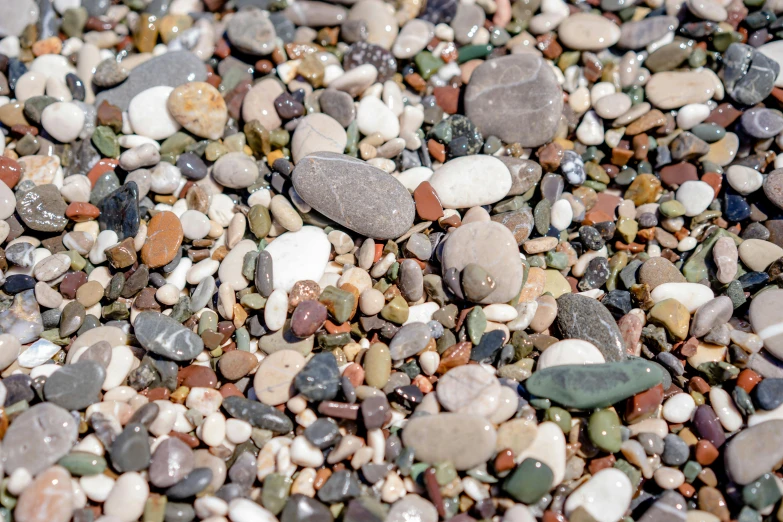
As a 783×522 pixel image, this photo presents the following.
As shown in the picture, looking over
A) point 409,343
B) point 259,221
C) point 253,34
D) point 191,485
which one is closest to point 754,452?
point 409,343

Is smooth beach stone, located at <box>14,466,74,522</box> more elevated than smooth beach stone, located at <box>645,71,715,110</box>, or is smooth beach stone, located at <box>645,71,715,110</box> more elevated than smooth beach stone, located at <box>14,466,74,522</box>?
smooth beach stone, located at <box>645,71,715,110</box>

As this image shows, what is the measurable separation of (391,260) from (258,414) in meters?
0.85

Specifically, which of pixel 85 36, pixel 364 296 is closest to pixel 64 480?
pixel 364 296

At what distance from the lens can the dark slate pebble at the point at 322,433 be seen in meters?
2.25

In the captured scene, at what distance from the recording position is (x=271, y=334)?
257cm

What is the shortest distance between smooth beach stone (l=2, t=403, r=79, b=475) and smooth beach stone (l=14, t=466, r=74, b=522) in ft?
0.23

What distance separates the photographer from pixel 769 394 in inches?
92.0

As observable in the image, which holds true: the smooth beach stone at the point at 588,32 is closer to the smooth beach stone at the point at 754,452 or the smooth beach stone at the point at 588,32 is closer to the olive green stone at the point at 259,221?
the olive green stone at the point at 259,221

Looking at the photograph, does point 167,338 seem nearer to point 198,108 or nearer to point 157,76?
point 198,108

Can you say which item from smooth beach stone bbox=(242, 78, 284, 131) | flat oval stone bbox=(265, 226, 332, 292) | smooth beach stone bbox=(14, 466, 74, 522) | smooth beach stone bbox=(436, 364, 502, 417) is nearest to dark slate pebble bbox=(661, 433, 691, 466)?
smooth beach stone bbox=(436, 364, 502, 417)

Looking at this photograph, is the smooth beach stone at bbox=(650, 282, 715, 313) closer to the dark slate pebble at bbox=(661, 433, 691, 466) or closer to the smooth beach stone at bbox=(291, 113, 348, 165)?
the dark slate pebble at bbox=(661, 433, 691, 466)

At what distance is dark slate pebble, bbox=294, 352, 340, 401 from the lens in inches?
91.3

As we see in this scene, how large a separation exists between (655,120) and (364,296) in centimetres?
175

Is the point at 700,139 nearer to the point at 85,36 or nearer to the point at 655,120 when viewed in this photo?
Result: the point at 655,120
